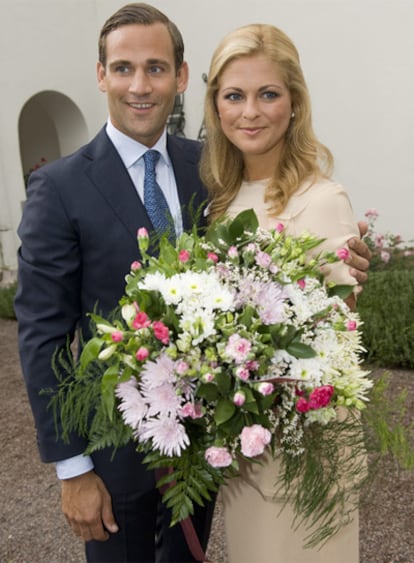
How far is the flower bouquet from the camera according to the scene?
4.16 feet

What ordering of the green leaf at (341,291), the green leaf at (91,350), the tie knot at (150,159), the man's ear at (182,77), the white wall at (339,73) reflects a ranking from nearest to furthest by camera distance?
1. the green leaf at (91,350)
2. the green leaf at (341,291)
3. the tie knot at (150,159)
4. the man's ear at (182,77)
5. the white wall at (339,73)

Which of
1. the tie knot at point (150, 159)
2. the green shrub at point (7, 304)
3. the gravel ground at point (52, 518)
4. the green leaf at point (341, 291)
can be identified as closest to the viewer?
the green leaf at point (341, 291)

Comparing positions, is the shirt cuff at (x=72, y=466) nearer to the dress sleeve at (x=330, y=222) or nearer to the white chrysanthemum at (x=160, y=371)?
the white chrysanthemum at (x=160, y=371)

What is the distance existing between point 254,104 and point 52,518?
3.02 meters

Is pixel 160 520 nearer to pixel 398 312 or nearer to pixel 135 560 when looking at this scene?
pixel 135 560

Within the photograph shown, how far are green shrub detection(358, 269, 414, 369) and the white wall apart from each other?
2135 mm

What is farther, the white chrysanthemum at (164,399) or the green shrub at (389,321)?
the green shrub at (389,321)

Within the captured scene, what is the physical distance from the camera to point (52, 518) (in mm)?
3781

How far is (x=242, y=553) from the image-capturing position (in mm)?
1946

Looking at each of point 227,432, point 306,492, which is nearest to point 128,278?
point 227,432

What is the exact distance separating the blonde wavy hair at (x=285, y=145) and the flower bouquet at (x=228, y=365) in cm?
54

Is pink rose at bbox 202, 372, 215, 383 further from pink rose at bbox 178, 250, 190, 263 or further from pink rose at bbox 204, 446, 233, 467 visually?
pink rose at bbox 178, 250, 190, 263

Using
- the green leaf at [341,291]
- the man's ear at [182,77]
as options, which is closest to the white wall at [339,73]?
the man's ear at [182,77]

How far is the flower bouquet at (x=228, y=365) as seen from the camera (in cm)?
127
